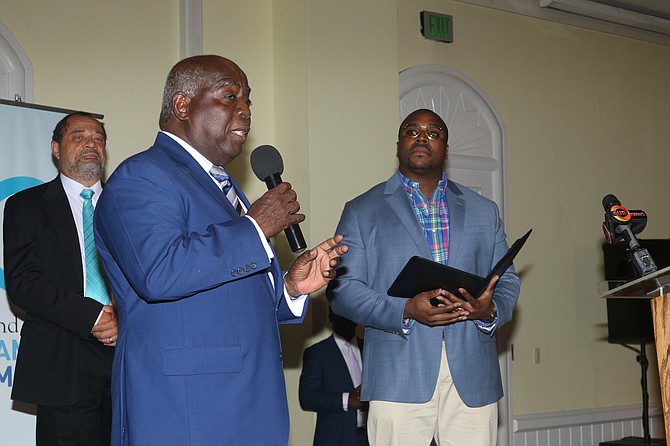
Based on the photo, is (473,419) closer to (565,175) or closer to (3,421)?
(3,421)

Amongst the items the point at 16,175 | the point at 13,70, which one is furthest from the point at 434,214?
the point at 13,70

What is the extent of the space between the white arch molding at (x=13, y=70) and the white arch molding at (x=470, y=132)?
2.50m

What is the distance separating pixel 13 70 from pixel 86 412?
76.3 inches

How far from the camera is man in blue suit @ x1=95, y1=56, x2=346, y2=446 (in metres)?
2.06

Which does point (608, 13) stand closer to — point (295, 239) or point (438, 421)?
point (438, 421)

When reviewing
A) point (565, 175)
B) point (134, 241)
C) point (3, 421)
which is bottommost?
point (3, 421)

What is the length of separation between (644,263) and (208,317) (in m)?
1.62

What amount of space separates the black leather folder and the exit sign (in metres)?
3.13

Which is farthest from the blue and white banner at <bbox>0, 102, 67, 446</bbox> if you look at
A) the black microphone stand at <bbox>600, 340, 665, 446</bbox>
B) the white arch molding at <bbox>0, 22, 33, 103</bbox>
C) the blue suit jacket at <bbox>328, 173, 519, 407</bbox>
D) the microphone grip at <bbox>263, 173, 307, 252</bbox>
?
the black microphone stand at <bbox>600, 340, 665, 446</bbox>

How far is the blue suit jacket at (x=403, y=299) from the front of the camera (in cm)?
322

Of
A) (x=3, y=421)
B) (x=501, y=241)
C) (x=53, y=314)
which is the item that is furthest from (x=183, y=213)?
(x=3, y=421)

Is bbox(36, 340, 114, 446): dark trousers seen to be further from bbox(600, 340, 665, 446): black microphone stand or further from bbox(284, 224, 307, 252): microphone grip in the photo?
bbox(600, 340, 665, 446): black microphone stand

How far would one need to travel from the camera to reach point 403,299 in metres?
3.25

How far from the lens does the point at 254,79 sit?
526 centimetres
